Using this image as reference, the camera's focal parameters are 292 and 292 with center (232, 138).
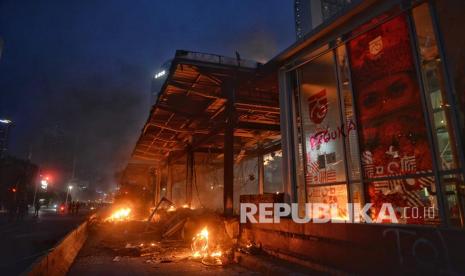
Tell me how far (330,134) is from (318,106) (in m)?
1.05

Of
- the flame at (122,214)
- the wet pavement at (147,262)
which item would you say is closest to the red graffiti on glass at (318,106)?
the wet pavement at (147,262)

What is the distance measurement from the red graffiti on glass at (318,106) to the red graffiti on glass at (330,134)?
414mm

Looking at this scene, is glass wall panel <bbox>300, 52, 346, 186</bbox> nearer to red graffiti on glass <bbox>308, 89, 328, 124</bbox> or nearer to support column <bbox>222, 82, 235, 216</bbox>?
red graffiti on glass <bbox>308, 89, 328, 124</bbox>

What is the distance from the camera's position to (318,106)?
8617mm

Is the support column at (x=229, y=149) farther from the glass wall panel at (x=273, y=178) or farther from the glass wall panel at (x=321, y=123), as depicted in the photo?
the glass wall panel at (x=273, y=178)

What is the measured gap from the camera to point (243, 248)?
9164 mm

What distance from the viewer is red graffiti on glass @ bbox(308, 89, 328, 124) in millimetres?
8383

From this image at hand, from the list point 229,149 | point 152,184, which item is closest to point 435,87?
point 229,149

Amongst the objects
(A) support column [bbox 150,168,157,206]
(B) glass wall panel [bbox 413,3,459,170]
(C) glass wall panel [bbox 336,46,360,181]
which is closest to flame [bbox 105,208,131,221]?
(A) support column [bbox 150,168,157,206]

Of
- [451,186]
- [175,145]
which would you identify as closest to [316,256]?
[451,186]

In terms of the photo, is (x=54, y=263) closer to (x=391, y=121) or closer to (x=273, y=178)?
(x=391, y=121)

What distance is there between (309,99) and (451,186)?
462 cm

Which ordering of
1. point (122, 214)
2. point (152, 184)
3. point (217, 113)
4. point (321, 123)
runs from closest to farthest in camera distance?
1. point (321, 123)
2. point (217, 113)
3. point (122, 214)
4. point (152, 184)

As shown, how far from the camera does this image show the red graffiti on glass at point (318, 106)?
838cm
